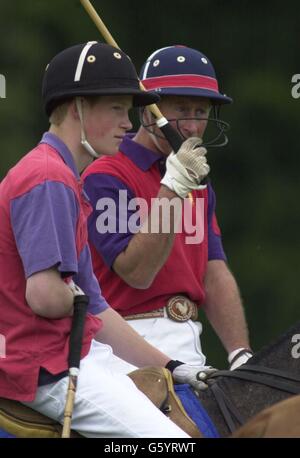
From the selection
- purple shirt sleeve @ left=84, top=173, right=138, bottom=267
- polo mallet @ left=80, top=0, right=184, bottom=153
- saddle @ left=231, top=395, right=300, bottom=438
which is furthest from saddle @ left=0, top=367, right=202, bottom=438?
polo mallet @ left=80, top=0, right=184, bottom=153

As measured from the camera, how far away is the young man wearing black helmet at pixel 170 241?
5672mm

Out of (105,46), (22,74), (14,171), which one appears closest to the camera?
(14,171)

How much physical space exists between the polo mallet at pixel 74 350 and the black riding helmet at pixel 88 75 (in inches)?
25.1

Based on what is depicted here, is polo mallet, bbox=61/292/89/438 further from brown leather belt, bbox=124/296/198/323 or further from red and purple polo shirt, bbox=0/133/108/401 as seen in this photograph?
brown leather belt, bbox=124/296/198/323

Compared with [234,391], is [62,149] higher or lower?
higher

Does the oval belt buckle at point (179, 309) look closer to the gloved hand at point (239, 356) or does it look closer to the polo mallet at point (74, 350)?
the gloved hand at point (239, 356)

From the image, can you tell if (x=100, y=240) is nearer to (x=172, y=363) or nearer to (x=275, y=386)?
(x=172, y=363)

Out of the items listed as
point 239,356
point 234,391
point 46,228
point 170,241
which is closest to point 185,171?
point 170,241

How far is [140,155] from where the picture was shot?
6074 mm

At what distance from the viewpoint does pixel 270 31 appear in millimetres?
9812

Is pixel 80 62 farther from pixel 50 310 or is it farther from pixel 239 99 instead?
pixel 239 99

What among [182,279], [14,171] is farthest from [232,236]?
[14,171]

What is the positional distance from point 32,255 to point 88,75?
0.69 m

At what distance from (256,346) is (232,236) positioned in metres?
0.67
